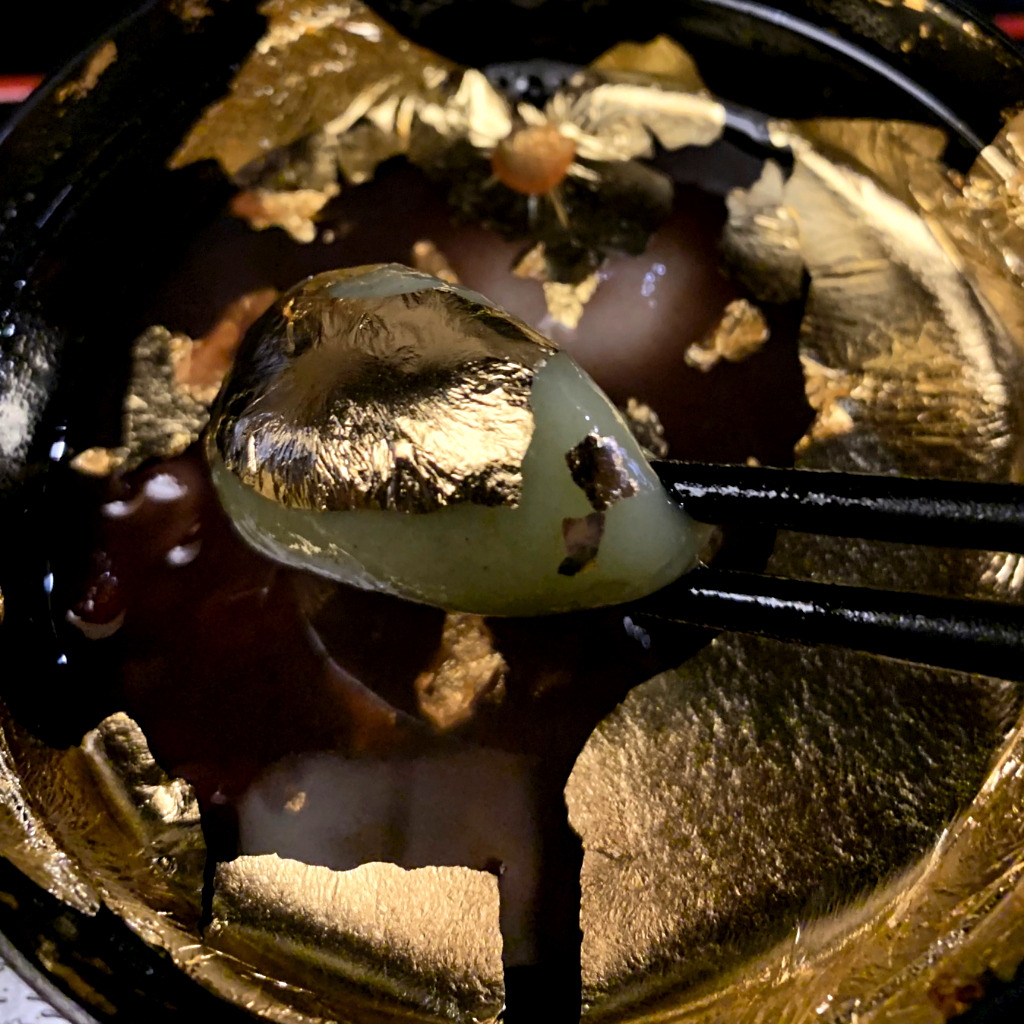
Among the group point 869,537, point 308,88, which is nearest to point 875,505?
point 869,537

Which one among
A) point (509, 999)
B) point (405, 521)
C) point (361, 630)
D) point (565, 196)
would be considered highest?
point (565, 196)

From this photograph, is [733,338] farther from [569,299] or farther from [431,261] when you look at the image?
[431,261]

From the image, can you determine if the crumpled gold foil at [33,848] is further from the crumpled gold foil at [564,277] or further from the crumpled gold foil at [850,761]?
the crumpled gold foil at [564,277]

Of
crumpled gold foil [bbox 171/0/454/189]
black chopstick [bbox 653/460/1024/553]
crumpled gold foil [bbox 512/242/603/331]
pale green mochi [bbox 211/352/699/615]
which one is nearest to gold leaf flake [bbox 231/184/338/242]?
crumpled gold foil [bbox 171/0/454/189]

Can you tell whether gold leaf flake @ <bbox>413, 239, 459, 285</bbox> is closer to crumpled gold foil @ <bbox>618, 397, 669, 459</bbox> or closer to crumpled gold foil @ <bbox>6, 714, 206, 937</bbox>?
crumpled gold foil @ <bbox>618, 397, 669, 459</bbox>

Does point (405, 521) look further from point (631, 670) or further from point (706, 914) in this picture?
point (706, 914)

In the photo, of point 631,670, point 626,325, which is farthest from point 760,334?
point 631,670
